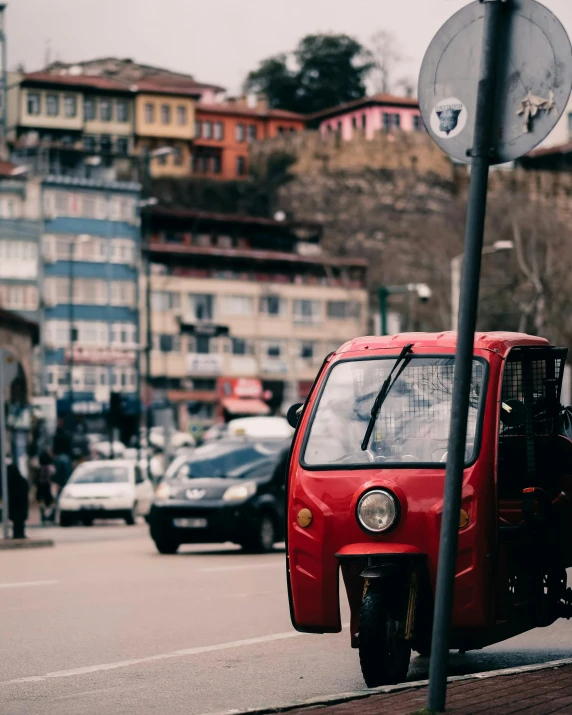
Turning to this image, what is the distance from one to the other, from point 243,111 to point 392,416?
13770cm

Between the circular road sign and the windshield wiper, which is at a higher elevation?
the circular road sign

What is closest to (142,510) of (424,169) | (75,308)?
(75,308)

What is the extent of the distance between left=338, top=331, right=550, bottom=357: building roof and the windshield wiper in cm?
9

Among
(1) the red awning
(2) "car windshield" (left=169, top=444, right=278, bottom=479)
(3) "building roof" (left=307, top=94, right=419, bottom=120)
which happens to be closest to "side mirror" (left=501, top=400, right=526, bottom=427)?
(2) "car windshield" (left=169, top=444, right=278, bottom=479)

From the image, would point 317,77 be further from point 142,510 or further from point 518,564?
point 518,564

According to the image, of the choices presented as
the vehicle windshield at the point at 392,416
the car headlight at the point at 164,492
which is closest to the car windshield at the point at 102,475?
the car headlight at the point at 164,492

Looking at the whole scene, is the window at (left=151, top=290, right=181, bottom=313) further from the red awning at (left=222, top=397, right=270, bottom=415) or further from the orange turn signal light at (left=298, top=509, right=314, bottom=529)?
the orange turn signal light at (left=298, top=509, right=314, bottom=529)

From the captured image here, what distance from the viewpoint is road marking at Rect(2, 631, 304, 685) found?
10.4 m

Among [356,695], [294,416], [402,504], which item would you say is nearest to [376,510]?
[402,504]

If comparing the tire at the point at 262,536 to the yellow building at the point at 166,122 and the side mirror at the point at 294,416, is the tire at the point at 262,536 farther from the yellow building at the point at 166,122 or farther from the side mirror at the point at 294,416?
the yellow building at the point at 166,122

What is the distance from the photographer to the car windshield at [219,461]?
24.7 m

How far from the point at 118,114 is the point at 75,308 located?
118ft

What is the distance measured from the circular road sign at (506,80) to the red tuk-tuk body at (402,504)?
2386 millimetres

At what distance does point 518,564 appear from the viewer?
33.3 feet
